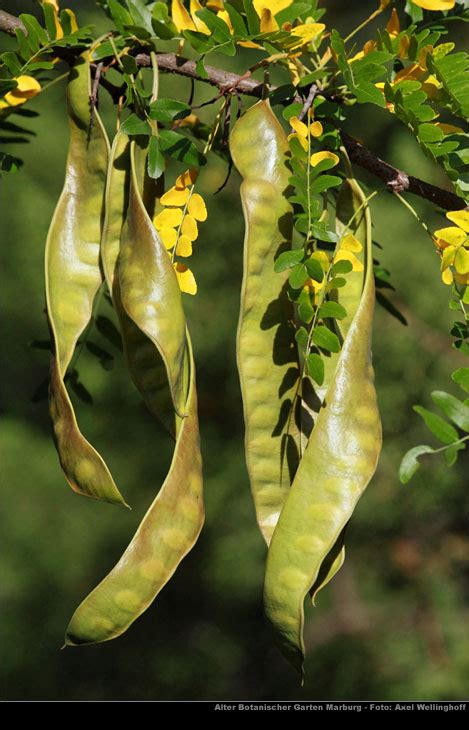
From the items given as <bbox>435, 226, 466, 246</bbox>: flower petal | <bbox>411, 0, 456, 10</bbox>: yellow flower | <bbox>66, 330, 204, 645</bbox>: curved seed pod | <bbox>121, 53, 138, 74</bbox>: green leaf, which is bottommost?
<bbox>66, 330, 204, 645</bbox>: curved seed pod

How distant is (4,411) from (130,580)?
1138mm

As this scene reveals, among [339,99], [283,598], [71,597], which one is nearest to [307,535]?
[283,598]

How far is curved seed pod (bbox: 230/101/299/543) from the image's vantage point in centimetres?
61

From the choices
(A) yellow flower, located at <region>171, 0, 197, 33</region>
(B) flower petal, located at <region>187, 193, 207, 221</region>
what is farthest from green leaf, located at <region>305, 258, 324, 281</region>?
(A) yellow flower, located at <region>171, 0, 197, 33</region>

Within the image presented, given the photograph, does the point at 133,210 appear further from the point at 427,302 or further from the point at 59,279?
the point at 427,302

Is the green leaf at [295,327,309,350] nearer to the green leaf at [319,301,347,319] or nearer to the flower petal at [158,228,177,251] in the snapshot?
the green leaf at [319,301,347,319]

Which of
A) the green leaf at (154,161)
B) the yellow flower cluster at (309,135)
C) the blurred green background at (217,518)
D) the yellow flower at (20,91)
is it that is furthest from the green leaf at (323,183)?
the blurred green background at (217,518)

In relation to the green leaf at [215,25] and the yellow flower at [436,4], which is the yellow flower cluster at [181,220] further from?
the yellow flower at [436,4]

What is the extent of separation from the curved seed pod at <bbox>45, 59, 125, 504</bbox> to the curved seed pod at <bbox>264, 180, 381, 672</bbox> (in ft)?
0.52

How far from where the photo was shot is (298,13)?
23.8 inches

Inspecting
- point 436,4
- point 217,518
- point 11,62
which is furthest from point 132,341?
A: point 217,518

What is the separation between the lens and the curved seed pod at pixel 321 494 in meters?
0.57

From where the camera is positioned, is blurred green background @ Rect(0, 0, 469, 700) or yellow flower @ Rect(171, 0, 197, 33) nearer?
yellow flower @ Rect(171, 0, 197, 33)

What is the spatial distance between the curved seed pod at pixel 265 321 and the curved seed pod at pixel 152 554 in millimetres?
51
